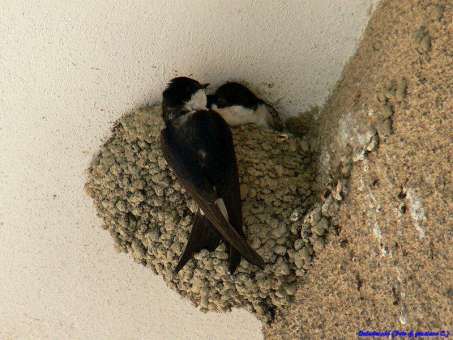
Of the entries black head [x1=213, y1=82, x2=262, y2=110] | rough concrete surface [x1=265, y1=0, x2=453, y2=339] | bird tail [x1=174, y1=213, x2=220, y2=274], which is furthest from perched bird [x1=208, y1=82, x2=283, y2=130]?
bird tail [x1=174, y1=213, x2=220, y2=274]

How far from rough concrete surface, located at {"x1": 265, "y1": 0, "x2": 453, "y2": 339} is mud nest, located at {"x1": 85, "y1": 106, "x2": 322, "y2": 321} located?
0.33 feet

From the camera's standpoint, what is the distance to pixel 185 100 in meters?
2.46

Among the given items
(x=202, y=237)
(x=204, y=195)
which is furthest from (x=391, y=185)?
(x=202, y=237)

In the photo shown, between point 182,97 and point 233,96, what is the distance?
280 mm

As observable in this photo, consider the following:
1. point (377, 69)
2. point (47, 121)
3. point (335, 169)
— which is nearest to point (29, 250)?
point (47, 121)

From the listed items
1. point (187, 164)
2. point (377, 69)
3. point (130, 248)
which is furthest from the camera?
point (130, 248)

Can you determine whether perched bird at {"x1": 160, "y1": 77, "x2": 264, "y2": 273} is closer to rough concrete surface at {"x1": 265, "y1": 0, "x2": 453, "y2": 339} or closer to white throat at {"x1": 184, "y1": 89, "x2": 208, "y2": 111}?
white throat at {"x1": 184, "y1": 89, "x2": 208, "y2": 111}

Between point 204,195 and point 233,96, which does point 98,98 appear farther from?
point 204,195

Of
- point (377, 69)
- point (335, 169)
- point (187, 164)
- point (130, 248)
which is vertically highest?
point (377, 69)

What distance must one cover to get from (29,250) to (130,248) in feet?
1.79

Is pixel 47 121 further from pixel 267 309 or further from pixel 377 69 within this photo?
pixel 377 69

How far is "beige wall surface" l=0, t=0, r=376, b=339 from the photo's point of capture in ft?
7.85

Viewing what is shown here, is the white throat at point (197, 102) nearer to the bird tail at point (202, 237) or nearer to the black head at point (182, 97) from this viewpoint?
the black head at point (182, 97)

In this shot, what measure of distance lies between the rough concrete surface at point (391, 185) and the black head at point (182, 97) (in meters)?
0.51
